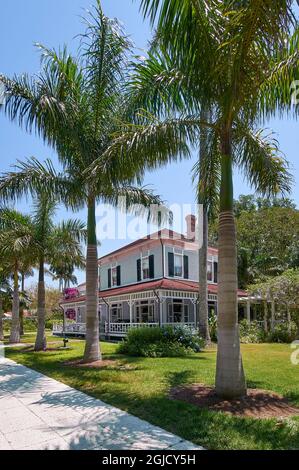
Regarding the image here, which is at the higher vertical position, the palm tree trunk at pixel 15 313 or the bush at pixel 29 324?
the palm tree trunk at pixel 15 313

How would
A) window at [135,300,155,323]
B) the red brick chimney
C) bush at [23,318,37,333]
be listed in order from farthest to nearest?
bush at [23,318,37,333], the red brick chimney, window at [135,300,155,323]

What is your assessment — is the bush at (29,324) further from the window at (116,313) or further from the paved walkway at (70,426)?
the paved walkway at (70,426)

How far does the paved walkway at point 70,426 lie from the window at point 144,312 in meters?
19.3

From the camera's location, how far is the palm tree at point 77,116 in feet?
41.6

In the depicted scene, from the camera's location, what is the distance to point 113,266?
106 ft

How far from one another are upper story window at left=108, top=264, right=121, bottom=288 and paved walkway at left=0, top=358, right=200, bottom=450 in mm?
22246

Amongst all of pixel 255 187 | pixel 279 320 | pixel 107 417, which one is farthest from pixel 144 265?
pixel 107 417

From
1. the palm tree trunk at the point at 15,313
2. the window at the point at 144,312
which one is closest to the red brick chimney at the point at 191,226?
the window at the point at 144,312

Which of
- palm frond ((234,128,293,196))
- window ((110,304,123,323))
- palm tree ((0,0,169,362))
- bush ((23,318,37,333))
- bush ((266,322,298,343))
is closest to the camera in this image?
palm frond ((234,128,293,196))

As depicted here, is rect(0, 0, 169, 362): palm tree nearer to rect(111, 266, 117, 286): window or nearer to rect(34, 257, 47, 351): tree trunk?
rect(34, 257, 47, 351): tree trunk

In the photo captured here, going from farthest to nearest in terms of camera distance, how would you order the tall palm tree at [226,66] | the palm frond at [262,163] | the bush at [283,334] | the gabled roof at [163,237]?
the gabled roof at [163,237] < the bush at [283,334] < the palm frond at [262,163] < the tall palm tree at [226,66]

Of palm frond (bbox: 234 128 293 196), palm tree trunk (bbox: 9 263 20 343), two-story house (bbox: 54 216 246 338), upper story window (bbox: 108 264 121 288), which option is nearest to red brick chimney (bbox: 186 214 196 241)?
two-story house (bbox: 54 216 246 338)

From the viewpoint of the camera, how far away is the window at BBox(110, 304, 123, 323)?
31320mm
